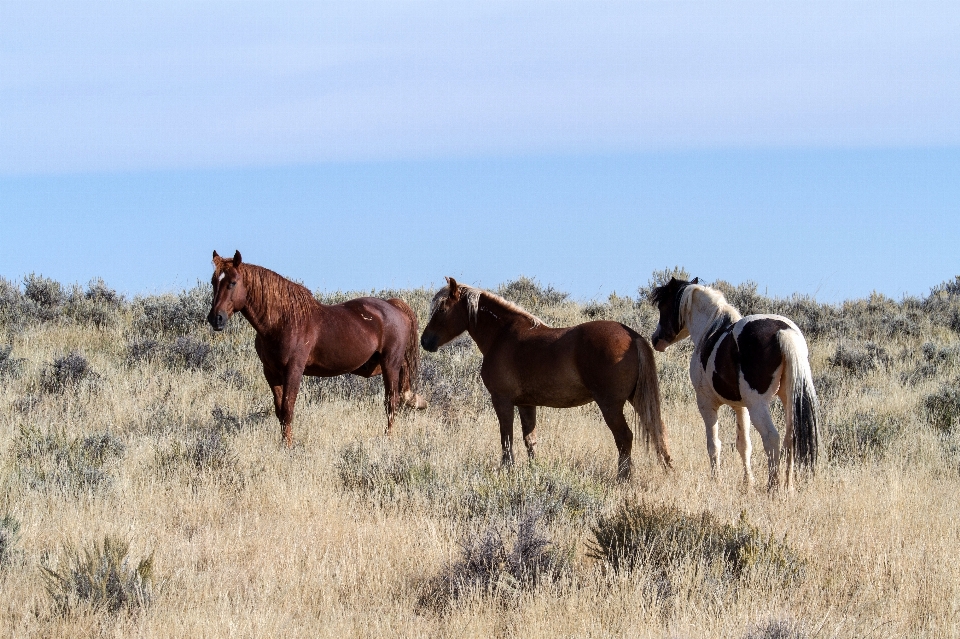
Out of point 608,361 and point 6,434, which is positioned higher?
point 608,361

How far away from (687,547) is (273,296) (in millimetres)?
5503

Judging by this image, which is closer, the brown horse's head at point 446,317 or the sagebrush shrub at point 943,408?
the brown horse's head at point 446,317

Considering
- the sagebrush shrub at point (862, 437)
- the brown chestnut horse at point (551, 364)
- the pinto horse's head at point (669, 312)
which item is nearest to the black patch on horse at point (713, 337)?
the brown chestnut horse at point (551, 364)

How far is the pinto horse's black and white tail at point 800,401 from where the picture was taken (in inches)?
267

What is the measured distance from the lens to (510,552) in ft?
16.7

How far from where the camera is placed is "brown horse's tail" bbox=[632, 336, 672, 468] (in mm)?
7449

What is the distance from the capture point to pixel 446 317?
8586mm

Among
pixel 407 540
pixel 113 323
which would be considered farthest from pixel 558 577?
pixel 113 323

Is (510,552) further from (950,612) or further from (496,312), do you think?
(496,312)

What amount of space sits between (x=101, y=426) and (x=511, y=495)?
5.54m

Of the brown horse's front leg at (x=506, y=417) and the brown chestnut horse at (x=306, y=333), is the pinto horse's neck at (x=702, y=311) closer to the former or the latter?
the brown horse's front leg at (x=506, y=417)

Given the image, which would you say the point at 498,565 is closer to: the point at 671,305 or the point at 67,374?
the point at 671,305

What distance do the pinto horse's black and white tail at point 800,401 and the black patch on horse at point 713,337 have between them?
0.66 meters

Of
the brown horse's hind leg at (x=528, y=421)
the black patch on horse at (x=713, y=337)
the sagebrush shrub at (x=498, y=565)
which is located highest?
the black patch on horse at (x=713, y=337)
